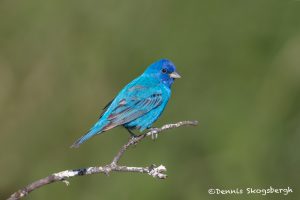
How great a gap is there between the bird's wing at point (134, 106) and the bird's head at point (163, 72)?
0.32 m

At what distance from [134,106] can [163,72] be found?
0.80 meters

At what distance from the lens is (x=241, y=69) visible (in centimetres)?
811

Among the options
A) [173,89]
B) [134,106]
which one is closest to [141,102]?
[134,106]

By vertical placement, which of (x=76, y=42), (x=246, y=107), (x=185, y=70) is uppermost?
(x=76, y=42)

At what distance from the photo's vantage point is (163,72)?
23.2 feet

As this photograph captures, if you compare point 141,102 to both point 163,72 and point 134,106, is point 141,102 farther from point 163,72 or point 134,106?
point 163,72

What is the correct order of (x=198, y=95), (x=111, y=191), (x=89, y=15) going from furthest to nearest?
(x=89, y=15), (x=198, y=95), (x=111, y=191)

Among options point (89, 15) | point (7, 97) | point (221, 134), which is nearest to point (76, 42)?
point (89, 15)

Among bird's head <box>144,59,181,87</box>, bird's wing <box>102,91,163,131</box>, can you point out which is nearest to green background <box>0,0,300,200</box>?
bird's head <box>144,59,181,87</box>

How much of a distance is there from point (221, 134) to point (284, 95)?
1001mm

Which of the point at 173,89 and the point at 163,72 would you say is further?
the point at 173,89

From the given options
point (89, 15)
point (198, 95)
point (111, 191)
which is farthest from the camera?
point (89, 15)

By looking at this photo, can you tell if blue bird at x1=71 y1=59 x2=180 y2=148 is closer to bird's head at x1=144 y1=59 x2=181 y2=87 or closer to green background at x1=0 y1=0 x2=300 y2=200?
bird's head at x1=144 y1=59 x2=181 y2=87

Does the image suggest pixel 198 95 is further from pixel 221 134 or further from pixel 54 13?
pixel 54 13
